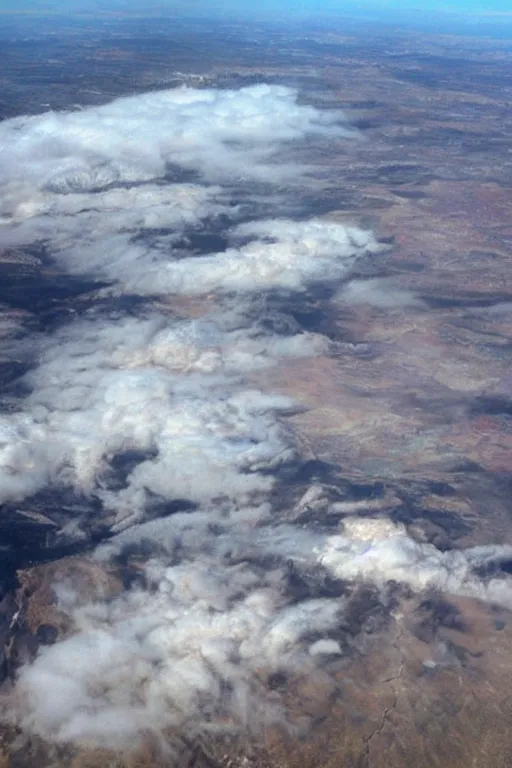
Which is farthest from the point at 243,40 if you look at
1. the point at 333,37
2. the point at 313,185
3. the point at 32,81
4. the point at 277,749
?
the point at 277,749

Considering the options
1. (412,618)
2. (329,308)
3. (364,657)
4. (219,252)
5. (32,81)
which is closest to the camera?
(364,657)

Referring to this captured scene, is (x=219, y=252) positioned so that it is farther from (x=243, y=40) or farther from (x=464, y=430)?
(x=243, y=40)

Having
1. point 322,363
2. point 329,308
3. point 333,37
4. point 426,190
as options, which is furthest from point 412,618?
point 333,37

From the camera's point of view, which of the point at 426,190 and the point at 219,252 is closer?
the point at 219,252

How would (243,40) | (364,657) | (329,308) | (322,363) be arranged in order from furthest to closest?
(243,40) → (329,308) → (322,363) → (364,657)

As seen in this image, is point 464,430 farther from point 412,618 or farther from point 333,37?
point 333,37

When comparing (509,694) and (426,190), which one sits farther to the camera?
(426,190)
